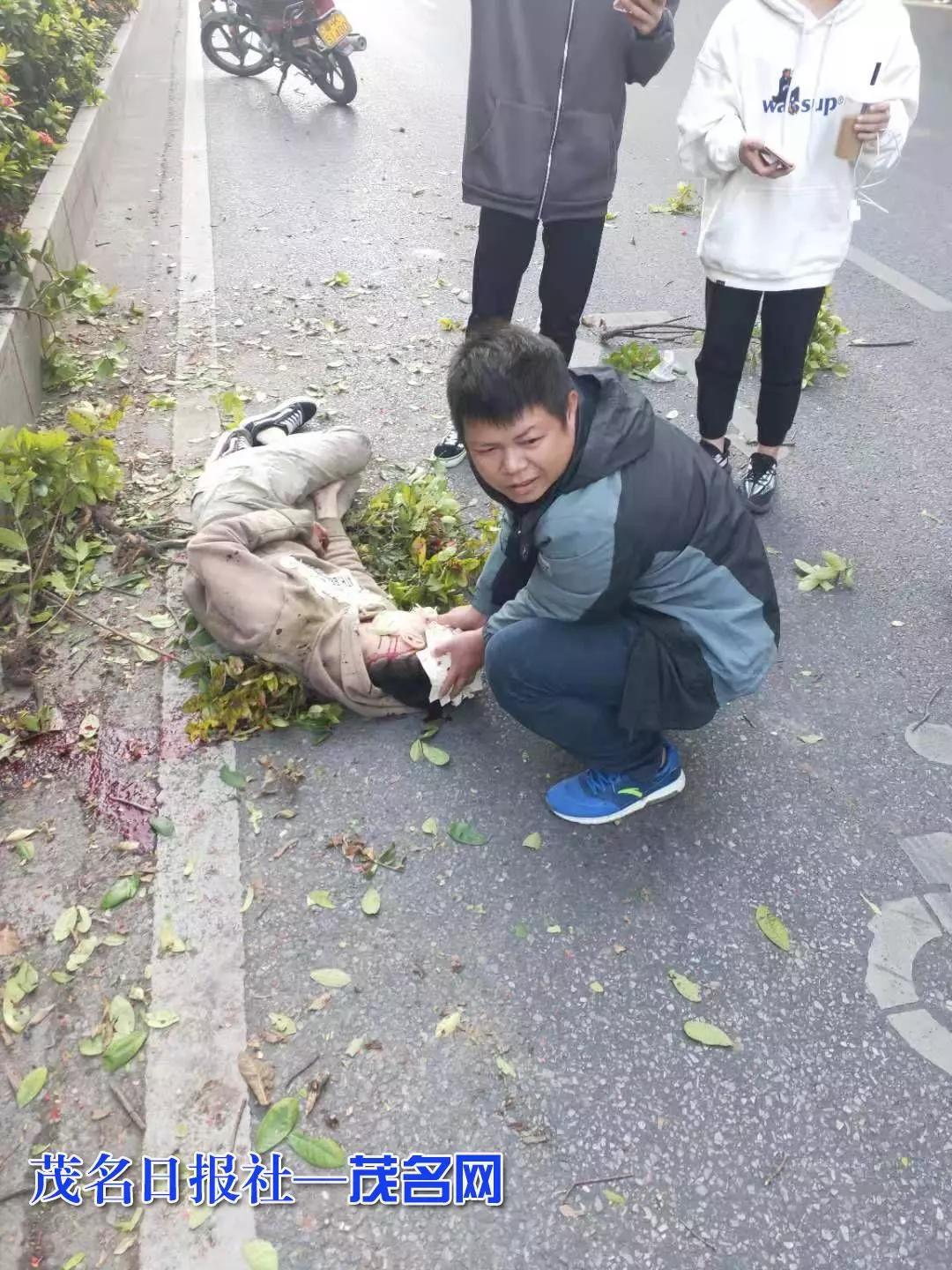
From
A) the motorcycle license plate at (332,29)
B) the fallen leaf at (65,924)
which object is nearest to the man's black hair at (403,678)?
the fallen leaf at (65,924)

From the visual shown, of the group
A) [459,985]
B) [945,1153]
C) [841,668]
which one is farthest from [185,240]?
[945,1153]

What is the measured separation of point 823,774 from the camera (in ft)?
8.41

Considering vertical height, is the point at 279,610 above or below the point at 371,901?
above

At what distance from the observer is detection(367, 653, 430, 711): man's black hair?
2.57 meters

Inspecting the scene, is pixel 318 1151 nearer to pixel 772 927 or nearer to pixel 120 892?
pixel 120 892

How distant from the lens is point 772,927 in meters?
2.19

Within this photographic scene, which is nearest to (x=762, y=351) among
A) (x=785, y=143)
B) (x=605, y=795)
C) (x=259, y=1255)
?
(x=785, y=143)

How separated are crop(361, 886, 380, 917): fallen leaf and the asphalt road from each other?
2 centimetres

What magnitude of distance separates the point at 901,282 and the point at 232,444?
442 centimetres

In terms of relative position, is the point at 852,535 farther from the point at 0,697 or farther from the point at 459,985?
the point at 0,697

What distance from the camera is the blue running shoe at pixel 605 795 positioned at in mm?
2406

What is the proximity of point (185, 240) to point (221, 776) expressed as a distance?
4.78 m

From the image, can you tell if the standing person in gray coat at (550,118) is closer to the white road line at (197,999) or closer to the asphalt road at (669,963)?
the asphalt road at (669,963)

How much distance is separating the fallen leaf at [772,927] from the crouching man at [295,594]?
1.04m
